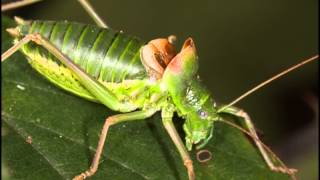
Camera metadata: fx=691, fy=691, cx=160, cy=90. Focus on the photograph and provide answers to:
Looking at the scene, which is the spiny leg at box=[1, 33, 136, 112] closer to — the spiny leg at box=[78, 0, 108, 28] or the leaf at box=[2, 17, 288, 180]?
the leaf at box=[2, 17, 288, 180]

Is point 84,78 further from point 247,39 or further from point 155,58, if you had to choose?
point 247,39

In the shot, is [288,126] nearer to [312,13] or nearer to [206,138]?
[312,13]

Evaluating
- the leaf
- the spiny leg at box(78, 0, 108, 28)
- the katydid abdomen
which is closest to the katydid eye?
the leaf

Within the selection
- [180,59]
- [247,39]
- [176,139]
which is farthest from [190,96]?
[247,39]

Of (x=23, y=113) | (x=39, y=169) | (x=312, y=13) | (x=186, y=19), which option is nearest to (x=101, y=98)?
(x=23, y=113)

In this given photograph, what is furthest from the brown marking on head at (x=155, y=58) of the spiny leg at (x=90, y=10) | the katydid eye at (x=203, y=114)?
the spiny leg at (x=90, y=10)

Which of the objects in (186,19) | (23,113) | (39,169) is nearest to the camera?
(39,169)
